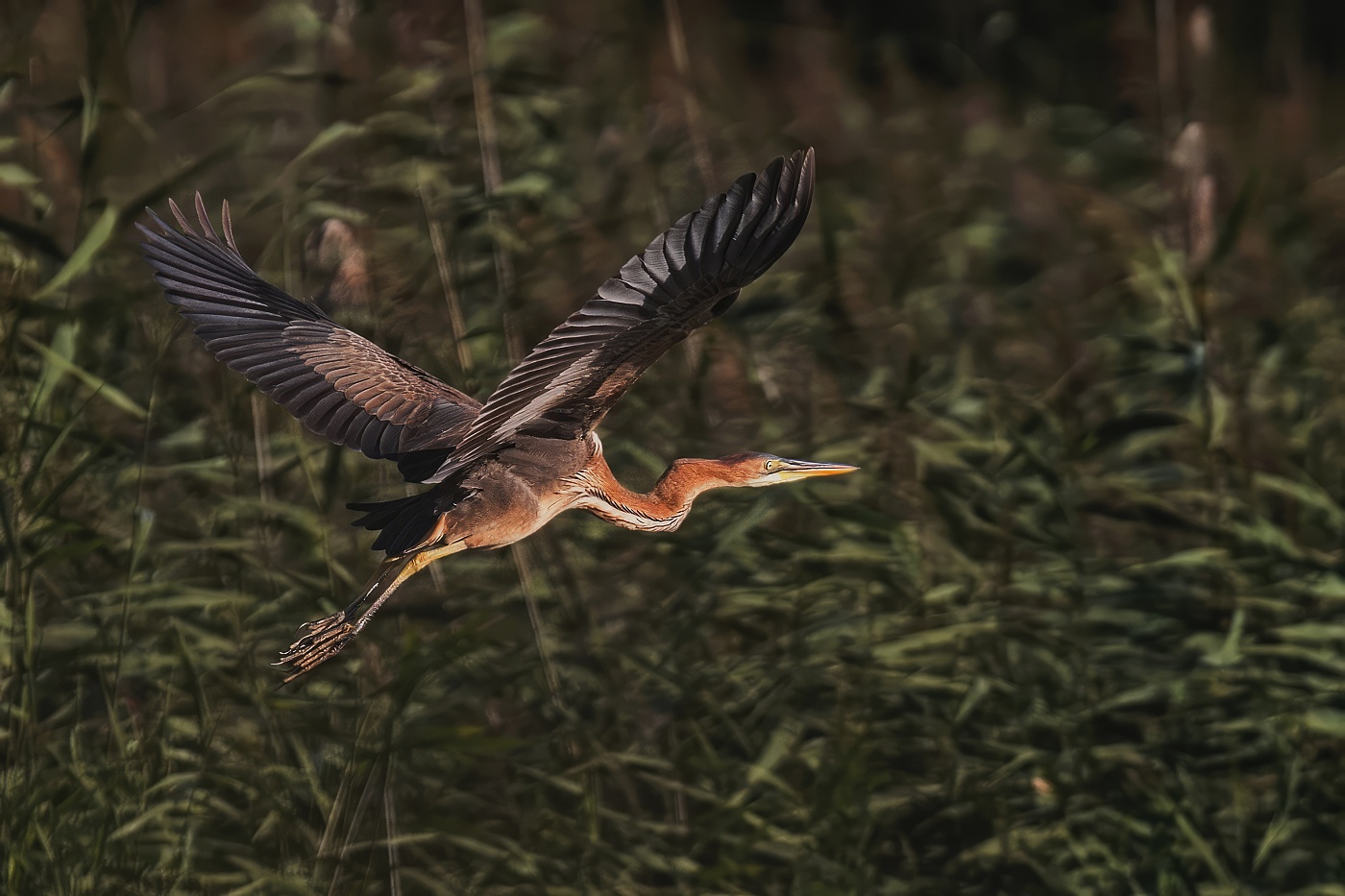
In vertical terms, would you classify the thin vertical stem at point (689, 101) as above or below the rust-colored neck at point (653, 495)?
above

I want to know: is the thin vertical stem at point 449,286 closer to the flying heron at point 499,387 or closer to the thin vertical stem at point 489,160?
the thin vertical stem at point 489,160

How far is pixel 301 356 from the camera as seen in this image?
287 cm

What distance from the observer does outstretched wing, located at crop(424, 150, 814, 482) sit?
2.24 metres

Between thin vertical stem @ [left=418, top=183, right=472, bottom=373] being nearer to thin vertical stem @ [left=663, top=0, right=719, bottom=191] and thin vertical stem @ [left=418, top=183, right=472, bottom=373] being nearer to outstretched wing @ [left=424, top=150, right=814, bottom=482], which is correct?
thin vertical stem @ [left=663, top=0, right=719, bottom=191]

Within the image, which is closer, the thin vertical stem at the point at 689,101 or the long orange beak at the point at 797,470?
the long orange beak at the point at 797,470

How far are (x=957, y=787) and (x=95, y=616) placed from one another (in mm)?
1621

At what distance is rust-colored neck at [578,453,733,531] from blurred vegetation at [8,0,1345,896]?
47 cm

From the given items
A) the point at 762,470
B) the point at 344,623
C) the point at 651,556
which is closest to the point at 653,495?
the point at 762,470

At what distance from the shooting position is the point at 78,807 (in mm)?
3139

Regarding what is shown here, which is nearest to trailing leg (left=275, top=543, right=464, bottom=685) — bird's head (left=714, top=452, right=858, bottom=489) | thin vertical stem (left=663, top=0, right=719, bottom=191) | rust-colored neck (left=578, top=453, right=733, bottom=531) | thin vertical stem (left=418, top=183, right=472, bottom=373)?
rust-colored neck (left=578, top=453, right=733, bottom=531)

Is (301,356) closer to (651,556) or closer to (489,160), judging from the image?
(489,160)

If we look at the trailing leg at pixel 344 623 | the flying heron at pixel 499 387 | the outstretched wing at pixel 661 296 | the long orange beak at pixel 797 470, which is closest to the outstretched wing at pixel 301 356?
the flying heron at pixel 499 387

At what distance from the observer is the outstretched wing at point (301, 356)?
2736mm

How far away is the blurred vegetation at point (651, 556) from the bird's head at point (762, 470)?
1.32 ft
